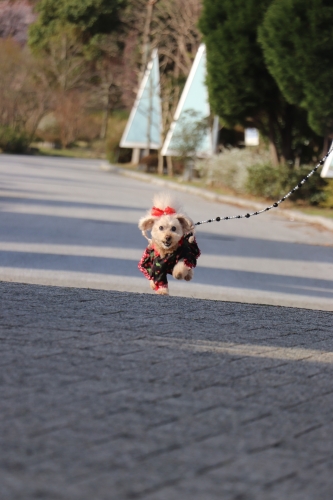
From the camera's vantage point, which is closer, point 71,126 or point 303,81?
point 303,81

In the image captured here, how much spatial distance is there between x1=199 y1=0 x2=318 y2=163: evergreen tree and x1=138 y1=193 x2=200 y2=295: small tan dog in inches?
615

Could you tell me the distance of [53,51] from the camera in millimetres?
69500

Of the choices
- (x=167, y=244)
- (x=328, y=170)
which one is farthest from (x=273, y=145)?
(x=167, y=244)

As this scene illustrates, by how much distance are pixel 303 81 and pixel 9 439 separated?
1779 centimetres

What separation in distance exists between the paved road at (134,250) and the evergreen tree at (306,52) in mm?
2739

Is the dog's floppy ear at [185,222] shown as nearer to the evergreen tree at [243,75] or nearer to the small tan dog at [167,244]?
the small tan dog at [167,244]

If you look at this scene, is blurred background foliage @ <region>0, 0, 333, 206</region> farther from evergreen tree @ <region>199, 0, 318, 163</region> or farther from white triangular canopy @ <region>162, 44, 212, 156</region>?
white triangular canopy @ <region>162, 44, 212, 156</region>

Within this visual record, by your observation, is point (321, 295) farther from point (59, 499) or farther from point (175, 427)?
point (59, 499)

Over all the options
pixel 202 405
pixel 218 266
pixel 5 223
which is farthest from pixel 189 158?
pixel 202 405

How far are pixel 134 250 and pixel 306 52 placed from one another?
910 cm

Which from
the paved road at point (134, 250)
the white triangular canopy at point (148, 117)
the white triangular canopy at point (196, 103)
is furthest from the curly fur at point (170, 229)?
the white triangular canopy at point (148, 117)

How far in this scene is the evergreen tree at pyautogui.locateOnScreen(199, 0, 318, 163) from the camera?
76.0 ft

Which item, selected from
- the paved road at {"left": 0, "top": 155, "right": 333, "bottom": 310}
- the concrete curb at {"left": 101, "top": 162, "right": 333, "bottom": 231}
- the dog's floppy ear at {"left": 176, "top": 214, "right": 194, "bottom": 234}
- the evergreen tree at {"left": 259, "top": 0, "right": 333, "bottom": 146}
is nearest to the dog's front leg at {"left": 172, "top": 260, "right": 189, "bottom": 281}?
the dog's floppy ear at {"left": 176, "top": 214, "right": 194, "bottom": 234}

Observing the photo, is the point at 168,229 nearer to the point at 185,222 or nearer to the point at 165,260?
the point at 185,222
